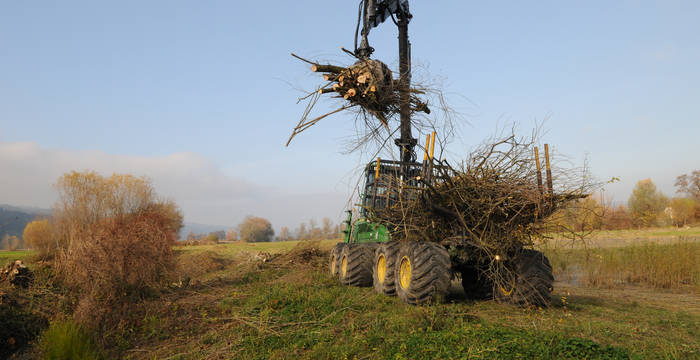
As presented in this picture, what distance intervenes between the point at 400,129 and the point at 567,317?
4.37 meters

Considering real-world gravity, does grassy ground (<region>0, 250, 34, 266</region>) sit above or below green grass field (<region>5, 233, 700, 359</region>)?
above

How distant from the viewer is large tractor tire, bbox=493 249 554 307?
19.7 feet

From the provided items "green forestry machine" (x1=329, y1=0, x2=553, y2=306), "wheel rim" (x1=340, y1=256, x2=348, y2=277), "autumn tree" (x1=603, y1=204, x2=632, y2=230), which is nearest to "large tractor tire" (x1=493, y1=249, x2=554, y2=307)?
"green forestry machine" (x1=329, y1=0, x2=553, y2=306)

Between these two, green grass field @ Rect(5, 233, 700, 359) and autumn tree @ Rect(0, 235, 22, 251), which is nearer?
green grass field @ Rect(5, 233, 700, 359)

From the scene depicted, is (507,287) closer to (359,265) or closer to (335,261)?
(359,265)

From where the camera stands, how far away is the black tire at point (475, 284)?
706 cm

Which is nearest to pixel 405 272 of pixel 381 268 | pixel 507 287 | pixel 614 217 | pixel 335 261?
pixel 381 268

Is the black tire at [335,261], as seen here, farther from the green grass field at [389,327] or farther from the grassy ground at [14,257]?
the grassy ground at [14,257]

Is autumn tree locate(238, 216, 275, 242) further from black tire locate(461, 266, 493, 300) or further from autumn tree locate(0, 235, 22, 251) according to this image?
black tire locate(461, 266, 493, 300)

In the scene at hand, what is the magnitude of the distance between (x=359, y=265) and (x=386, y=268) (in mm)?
1289

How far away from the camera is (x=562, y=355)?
12.2 feet

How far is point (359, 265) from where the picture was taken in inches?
A: 317

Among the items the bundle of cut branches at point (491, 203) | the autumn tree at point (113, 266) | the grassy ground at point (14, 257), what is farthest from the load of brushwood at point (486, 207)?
the grassy ground at point (14, 257)

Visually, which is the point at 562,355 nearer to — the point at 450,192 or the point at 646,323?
the point at 646,323
